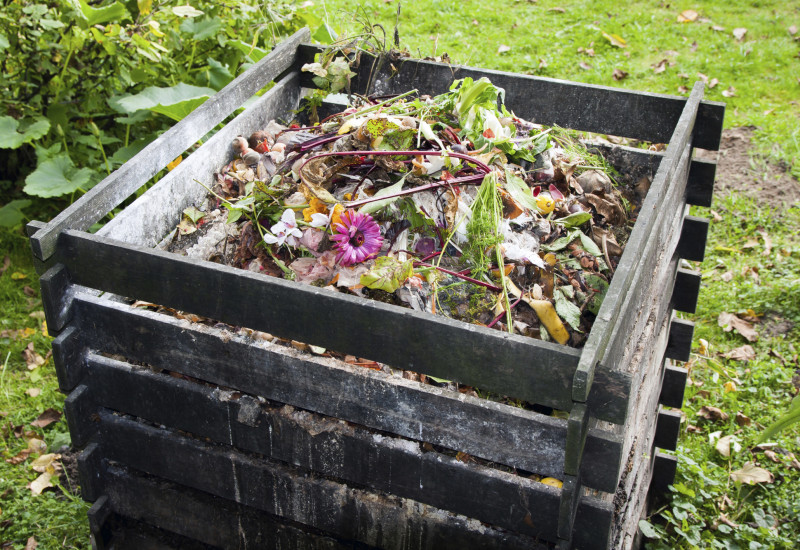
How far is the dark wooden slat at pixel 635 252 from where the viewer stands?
171cm

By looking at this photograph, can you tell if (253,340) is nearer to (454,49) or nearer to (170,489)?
(170,489)

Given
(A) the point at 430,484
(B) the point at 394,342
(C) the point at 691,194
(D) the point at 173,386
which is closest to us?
(B) the point at 394,342

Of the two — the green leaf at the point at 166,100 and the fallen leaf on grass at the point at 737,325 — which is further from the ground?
the green leaf at the point at 166,100

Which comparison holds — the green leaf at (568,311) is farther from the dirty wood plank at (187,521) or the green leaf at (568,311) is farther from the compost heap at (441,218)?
the dirty wood plank at (187,521)

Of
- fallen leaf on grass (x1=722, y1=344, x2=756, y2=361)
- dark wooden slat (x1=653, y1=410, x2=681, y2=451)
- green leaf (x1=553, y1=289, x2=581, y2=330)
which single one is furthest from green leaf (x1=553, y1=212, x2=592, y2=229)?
fallen leaf on grass (x1=722, y1=344, x2=756, y2=361)

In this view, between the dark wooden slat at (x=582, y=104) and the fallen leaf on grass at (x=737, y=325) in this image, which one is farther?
the fallen leaf on grass at (x=737, y=325)

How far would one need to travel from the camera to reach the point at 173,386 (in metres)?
2.26

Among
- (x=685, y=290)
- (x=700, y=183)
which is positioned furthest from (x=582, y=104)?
(x=685, y=290)

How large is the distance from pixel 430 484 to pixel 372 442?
0.60ft

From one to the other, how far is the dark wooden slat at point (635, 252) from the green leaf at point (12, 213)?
3.24 metres

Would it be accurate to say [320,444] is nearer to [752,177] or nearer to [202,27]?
[202,27]

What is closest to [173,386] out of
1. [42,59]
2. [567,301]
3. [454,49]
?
[567,301]

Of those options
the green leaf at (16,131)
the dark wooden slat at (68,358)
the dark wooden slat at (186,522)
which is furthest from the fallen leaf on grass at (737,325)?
the green leaf at (16,131)

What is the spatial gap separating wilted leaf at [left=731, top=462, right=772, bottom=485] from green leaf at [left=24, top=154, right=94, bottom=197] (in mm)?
3177
